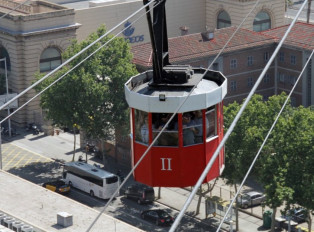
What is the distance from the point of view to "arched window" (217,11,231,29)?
11325 centimetres

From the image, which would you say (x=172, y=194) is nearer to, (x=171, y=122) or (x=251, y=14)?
(x=251, y=14)

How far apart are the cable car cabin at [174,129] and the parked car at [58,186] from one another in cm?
4886

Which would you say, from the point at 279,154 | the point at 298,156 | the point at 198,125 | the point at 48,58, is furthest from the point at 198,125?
the point at 48,58

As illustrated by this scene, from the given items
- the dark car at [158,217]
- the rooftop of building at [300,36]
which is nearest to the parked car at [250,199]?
the dark car at [158,217]

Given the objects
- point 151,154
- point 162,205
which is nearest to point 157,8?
point 151,154

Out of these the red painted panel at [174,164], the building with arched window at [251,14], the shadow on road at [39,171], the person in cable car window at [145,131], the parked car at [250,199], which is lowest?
the shadow on road at [39,171]

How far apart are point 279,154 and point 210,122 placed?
34284mm

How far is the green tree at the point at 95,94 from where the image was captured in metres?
84.2

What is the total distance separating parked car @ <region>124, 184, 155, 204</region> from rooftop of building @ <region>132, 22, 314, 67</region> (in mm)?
14452

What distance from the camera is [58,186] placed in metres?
82.1

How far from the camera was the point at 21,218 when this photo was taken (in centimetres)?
6512

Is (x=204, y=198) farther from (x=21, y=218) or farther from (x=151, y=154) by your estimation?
(x=151, y=154)

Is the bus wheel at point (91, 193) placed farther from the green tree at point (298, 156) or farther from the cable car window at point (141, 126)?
the cable car window at point (141, 126)

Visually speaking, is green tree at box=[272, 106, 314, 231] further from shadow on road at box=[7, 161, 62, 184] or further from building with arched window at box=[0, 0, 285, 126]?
building with arched window at box=[0, 0, 285, 126]
